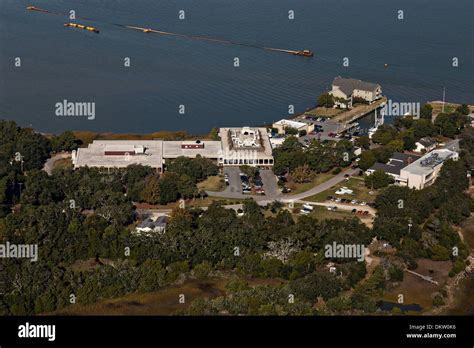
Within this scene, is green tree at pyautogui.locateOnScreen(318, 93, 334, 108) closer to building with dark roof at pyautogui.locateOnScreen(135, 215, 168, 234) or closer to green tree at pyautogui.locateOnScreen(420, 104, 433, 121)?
green tree at pyautogui.locateOnScreen(420, 104, 433, 121)

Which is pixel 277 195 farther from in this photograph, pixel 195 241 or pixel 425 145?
pixel 425 145

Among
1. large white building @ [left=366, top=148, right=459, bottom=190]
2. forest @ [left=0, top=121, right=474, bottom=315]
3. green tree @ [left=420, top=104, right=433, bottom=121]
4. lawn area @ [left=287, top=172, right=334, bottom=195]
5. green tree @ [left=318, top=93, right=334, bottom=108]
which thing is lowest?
forest @ [left=0, top=121, right=474, bottom=315]

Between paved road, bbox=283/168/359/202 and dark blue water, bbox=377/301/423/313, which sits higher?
paved road, bbox=283/168/359/202

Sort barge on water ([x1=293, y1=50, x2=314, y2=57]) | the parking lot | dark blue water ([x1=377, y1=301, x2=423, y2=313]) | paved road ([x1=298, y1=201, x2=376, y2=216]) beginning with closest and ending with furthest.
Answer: dark blue water ([x1=377, y1=301, x2=423, y2=313])
paved road ([x1=298, y1=201, x2=376, y2=216])
the parking lot
barge on water ([x1=293, y1=50, x2=314, y2=57])

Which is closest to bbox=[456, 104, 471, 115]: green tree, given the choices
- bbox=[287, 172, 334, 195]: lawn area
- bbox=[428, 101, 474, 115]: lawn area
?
bbox=[428, 101, 474, 115]: lawn area

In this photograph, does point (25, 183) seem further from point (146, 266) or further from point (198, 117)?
point (198, 117)
